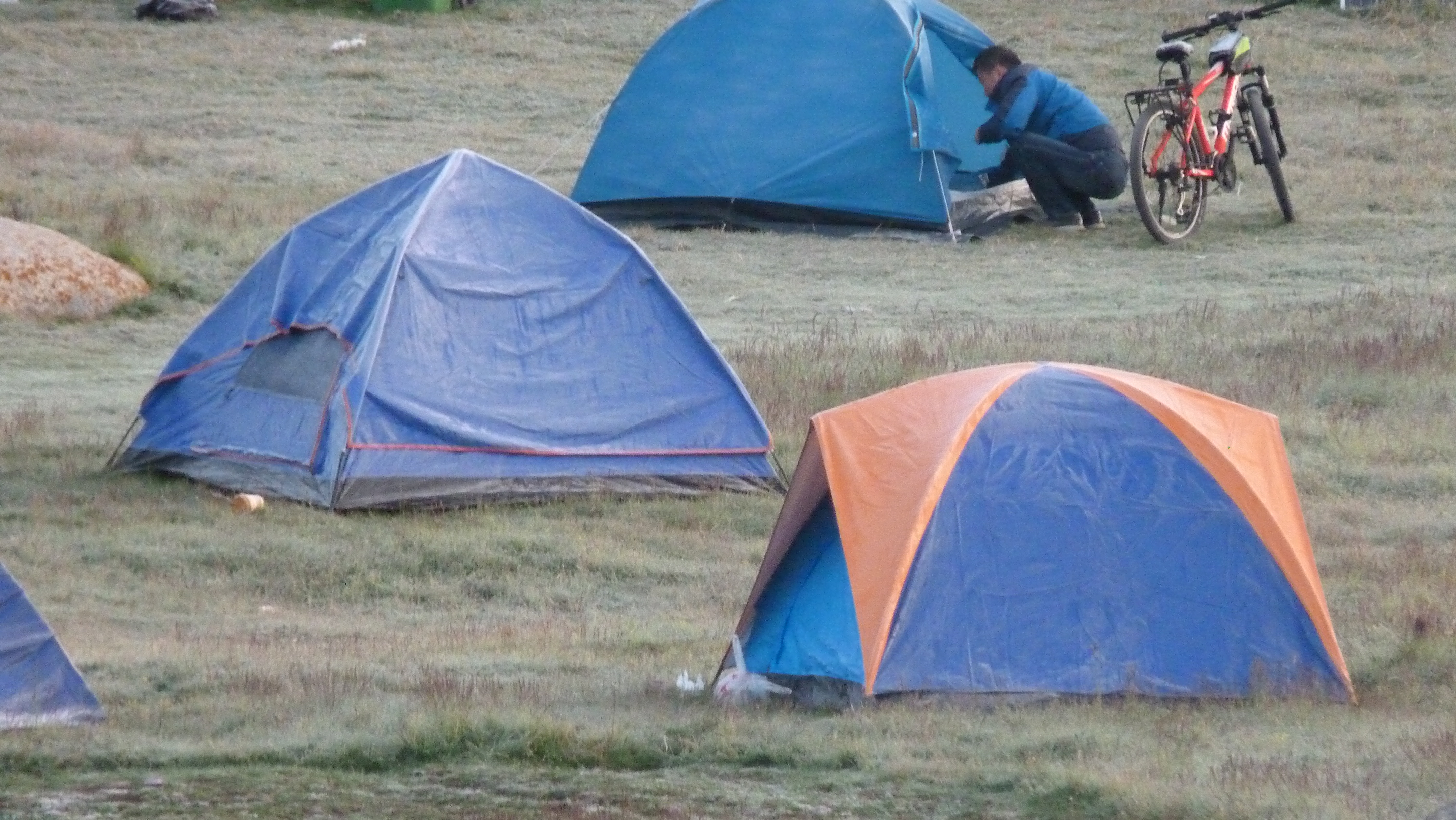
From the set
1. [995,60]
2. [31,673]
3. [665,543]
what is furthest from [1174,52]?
[31,673]

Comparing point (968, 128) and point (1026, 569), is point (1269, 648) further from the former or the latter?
point (968, 128)

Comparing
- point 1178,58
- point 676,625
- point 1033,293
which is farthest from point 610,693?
point 1178,58

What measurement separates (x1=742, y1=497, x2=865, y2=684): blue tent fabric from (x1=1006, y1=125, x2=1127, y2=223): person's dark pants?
9030 millimetres

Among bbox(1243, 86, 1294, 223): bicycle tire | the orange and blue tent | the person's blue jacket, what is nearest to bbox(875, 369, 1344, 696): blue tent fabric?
the orange and blue tent

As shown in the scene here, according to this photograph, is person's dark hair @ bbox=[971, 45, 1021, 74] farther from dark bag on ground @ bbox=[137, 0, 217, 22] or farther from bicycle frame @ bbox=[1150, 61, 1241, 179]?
dark bag on ground @ bbox=[137, 0, 217, 22]

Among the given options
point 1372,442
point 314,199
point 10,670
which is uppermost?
point 10,670

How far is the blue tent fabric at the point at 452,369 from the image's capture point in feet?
29.9

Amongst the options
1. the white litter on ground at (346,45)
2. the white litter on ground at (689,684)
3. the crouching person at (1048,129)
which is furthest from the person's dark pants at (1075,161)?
the white litter on ground at (346,45)

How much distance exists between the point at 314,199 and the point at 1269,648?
1171 centimetres

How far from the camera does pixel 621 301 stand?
9734mm

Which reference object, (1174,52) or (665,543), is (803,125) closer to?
(1174,52)

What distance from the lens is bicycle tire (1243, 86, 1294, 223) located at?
15180 millimetres

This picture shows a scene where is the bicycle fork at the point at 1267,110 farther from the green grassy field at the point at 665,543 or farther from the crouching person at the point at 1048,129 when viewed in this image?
the crouching person at the point at 1048,129

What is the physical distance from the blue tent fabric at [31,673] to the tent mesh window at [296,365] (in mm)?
3402
